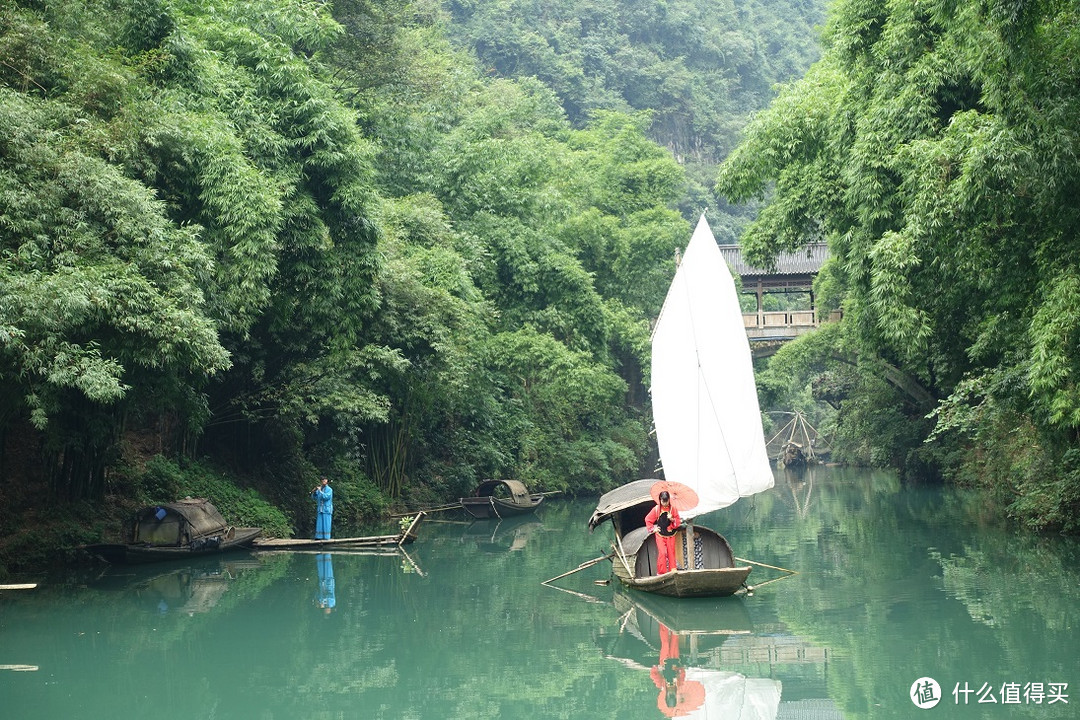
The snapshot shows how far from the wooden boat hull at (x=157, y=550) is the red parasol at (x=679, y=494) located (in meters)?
6.85

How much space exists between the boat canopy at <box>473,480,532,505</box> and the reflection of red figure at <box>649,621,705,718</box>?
15.1 m

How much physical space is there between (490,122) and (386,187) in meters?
4.37

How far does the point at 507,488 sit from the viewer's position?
26156mm

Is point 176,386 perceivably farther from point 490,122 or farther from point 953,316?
point 490,122

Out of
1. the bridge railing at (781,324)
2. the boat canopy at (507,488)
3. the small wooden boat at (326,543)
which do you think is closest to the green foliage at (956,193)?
the small wooden boat at (326,543)

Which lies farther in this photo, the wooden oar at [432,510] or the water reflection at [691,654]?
the wooden oar at [432,510]

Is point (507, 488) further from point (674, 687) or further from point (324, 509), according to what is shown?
point (674, 687)

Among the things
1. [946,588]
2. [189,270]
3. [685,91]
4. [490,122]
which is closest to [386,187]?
[490,122]

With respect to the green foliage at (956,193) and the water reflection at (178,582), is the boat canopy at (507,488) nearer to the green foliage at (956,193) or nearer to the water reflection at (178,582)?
the green foliage at (956,193)

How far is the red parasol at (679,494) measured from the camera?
1330 cm

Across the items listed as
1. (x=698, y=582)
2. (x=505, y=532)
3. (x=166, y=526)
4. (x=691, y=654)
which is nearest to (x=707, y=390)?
(x=698, y=582)

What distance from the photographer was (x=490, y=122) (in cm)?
3039

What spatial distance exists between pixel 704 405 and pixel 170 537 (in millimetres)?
7944

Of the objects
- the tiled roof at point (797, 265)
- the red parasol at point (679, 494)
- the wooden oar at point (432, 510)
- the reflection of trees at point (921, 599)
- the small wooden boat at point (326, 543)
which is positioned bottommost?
the reflection of trees at point (921, 599)
